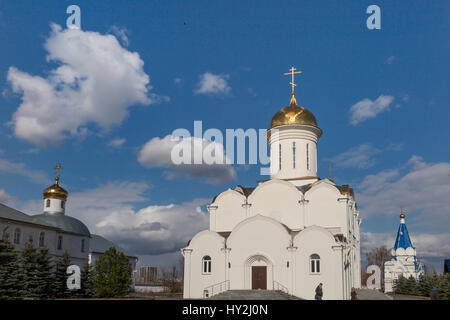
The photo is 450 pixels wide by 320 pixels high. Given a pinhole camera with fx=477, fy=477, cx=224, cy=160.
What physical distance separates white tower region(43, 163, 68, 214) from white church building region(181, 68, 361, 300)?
45.6 ft

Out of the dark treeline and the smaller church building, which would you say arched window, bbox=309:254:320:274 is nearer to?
the dark treeline

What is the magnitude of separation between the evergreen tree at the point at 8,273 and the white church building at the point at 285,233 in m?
7.83

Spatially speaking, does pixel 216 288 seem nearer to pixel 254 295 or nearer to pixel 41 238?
pixel 254 295

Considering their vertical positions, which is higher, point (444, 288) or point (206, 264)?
point (206, 264)

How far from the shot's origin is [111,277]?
25078 millimetres

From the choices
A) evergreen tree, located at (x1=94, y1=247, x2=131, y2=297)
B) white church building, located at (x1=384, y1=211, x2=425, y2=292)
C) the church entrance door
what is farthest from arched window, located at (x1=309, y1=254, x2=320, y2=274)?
white church building, located at (x1=384, y1=211, x2=425, y2=292)

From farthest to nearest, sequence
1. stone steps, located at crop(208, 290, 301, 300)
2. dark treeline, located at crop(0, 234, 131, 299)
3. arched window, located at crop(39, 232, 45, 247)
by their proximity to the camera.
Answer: arched window, located at crop(39, 232, 45, 247) < stone steps, located at crop(208, 290, 301, 300) < dark treeline, located at crop(0, 234, 131, 299)

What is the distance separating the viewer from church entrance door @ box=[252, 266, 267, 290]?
22078 mm

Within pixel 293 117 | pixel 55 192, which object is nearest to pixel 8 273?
pixel 55 192

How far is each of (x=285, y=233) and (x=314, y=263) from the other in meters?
1.86

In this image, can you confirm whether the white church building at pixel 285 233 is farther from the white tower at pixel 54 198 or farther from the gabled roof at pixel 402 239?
the white tower at pixel 54 198

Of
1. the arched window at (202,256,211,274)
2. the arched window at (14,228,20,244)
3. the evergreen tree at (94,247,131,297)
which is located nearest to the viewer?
the arched window at (202,256,211,274)

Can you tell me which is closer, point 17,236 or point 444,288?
point 444,288
